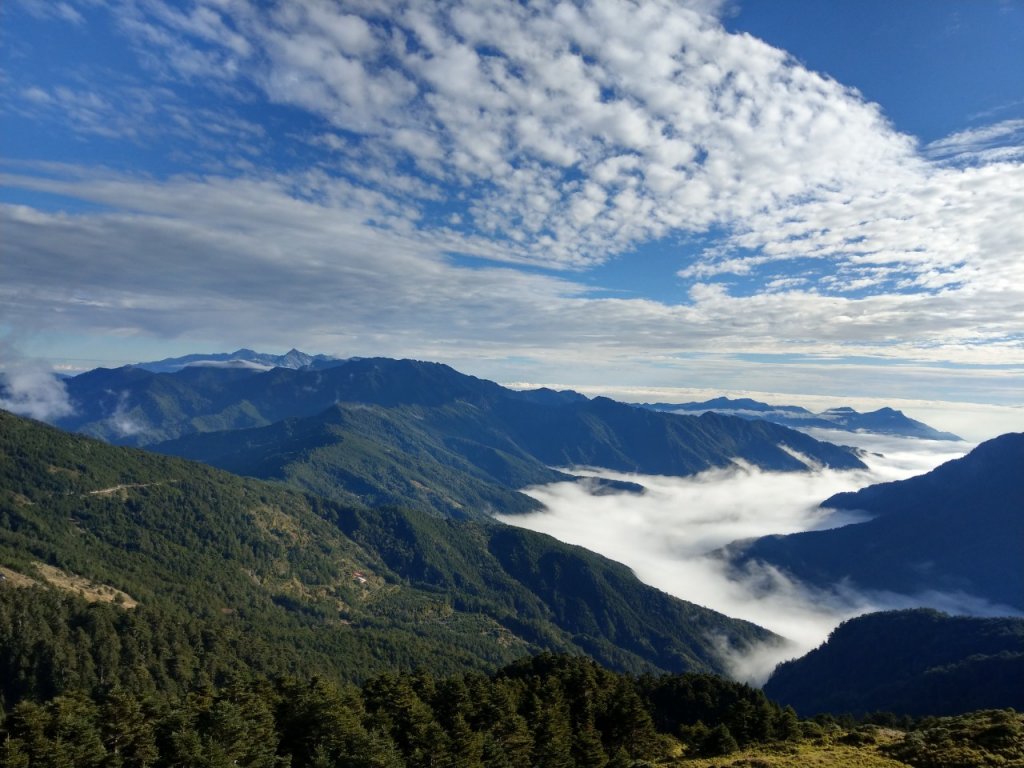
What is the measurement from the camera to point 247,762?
66812 millimetres

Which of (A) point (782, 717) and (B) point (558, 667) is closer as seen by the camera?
(A) point (782, 717)

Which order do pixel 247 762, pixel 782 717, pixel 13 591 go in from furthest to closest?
pixel 13 591 < pixel 782 717 < pixel 247 762

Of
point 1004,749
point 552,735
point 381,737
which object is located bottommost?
point 552,735

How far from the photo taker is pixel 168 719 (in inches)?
2867

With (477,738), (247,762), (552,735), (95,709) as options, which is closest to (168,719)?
(95,709)

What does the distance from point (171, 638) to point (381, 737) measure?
168m

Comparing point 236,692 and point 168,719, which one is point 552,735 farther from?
point 168,719

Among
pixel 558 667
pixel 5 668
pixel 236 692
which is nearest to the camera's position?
pixel 236 692

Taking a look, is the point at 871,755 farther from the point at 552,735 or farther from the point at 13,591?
the point at 13,591

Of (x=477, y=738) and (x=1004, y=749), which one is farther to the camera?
(x=477, y=738)

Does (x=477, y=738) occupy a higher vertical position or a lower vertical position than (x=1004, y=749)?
lower

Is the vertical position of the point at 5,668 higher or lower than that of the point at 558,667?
lower

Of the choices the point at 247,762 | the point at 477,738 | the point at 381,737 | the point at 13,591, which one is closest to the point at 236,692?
the point at 247,762

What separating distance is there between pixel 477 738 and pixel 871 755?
50926mm
